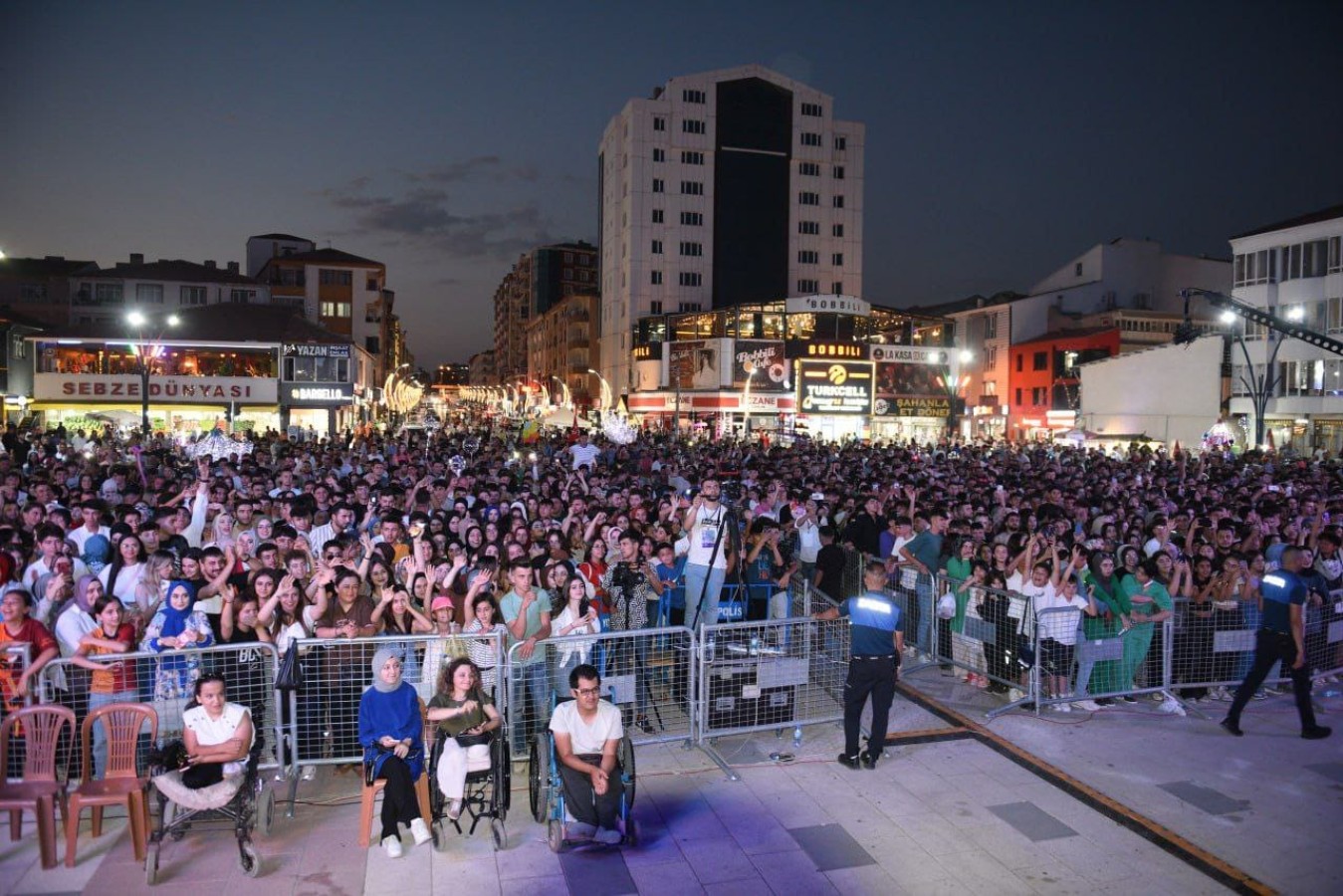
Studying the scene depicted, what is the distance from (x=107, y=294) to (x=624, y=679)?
2738 inches

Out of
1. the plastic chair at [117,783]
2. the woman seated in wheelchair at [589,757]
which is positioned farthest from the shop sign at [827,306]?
the plastic chair at [117,783]

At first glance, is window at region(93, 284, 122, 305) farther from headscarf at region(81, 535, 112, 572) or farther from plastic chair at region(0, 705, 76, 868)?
plastic chair at region(0, 705, 76, 868)

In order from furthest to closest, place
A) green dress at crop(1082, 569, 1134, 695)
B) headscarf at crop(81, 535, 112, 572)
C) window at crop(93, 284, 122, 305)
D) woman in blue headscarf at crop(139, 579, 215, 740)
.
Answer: window at crop(93, 284, 122, 305), headscarf at crop(81, 535, 112, 572), green dress at crop(1082, 569, 1134, 695), woman in blue headscarf at crop(139, 579, 215, 740)

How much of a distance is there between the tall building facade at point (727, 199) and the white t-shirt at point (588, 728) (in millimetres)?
67141

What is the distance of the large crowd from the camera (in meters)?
7.10

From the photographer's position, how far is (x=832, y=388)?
46.6m

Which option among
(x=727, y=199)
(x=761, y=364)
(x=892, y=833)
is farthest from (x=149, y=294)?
(x=892, y=833)

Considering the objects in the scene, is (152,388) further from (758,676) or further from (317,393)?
(758,676)

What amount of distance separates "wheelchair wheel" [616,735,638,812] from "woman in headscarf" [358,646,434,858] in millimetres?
1289

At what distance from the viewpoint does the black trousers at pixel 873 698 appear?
7336mm

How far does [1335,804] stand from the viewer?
22.1ft

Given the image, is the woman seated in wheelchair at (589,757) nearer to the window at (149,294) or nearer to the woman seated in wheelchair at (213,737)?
the woman seated in wheelchair at (213,737)

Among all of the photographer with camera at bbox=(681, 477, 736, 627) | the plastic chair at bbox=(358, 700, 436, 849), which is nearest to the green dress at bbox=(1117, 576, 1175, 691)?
the photographer with camera at bbox=(681, 477, 736, 627)

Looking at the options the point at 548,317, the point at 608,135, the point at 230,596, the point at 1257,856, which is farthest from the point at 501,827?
the point at 548,317
